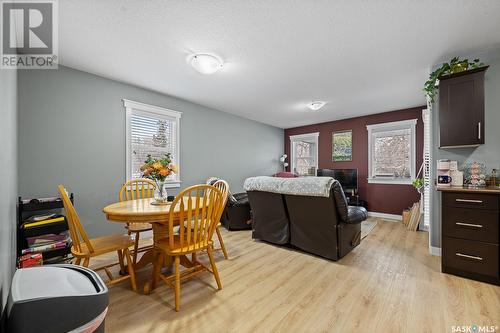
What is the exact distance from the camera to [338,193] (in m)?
2.36

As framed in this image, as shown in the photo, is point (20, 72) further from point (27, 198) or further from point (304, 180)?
point (304, 180)

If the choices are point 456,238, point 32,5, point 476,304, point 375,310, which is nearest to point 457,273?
point 456,238

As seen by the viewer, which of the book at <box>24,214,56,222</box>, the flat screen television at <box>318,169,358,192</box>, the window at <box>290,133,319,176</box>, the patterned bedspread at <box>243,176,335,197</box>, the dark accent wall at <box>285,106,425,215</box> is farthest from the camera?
the window at <box>290,133,319,176</box>

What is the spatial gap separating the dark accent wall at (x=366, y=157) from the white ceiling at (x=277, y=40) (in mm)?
1427

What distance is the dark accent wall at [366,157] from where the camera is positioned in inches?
179

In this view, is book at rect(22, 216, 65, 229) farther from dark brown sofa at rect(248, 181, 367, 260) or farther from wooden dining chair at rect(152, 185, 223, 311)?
dark brown sofa at rect(248, 181, 367, 260)

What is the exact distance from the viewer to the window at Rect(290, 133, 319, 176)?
6289 mm

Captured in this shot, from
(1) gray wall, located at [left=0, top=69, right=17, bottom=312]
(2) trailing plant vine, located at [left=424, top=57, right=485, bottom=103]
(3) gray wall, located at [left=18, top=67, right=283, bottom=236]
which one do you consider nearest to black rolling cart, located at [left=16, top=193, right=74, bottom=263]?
(3) gray wall, located at [left=18, top=67, right=283, bottom=236]

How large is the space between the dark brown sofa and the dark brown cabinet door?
138 cm

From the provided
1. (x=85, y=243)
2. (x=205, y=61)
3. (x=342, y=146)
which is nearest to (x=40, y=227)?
(x=85, y=243)

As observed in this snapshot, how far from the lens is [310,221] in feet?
8.66

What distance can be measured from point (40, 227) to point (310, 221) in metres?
3.05

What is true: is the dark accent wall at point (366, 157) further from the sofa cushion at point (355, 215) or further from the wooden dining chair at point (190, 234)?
the wooden dining chair at point (190, 234)

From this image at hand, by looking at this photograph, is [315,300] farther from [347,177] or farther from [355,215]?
[347,177]
